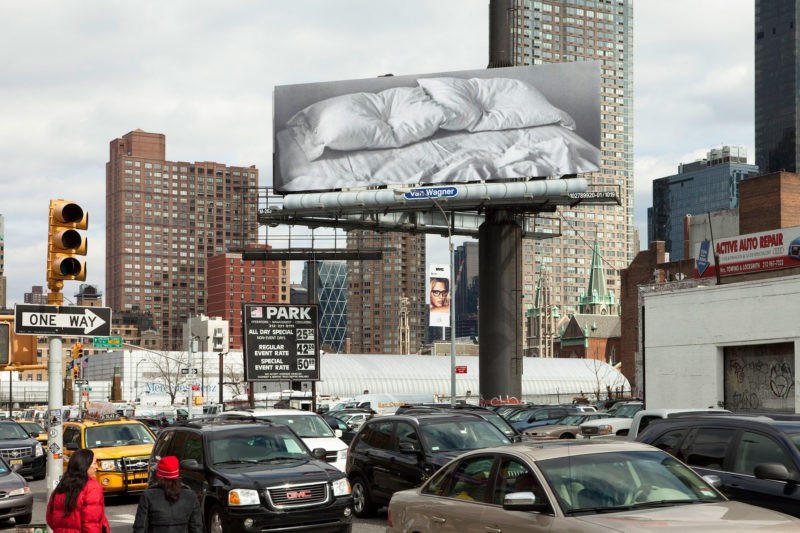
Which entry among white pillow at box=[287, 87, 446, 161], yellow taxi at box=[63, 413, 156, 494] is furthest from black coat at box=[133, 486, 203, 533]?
white pillow at box=[287, 87, 446, 161]

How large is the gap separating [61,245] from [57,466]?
3000 mm

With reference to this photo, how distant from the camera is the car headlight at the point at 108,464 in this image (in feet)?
72.0

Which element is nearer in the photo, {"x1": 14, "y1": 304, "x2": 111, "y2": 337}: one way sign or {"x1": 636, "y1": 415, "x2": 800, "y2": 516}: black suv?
{"x1": 636, "y1": 415, "x2": 800, "y2": 516}: black suv

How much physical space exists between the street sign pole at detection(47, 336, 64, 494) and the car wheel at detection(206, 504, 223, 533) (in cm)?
201

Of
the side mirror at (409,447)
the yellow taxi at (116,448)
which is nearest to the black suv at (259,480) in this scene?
the side mirror at (409,447)

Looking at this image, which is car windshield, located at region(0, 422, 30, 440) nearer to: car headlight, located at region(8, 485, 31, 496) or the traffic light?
car headlight, located at region(8, 485, 31, 496)

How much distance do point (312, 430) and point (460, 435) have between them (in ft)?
18.4

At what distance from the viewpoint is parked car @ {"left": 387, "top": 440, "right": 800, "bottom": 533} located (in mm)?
7941

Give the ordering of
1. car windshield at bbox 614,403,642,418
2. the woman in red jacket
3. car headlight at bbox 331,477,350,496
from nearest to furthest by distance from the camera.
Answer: the woman in red jacket
car headlight at bbox 331,477,350,496
car windshield at bbox 614,403,642,418

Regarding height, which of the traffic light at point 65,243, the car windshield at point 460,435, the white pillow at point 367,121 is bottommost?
the car windshield at point 460,435

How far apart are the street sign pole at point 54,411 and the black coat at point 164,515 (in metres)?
5.52

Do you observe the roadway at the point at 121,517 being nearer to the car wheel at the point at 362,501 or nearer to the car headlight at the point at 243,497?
the car wheel at the point at 362,501

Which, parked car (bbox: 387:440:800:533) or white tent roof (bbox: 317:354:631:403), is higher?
parked car (bbox: 387:440:800:533)

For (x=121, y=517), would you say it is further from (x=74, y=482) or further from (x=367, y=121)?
(x=367, y=121)
